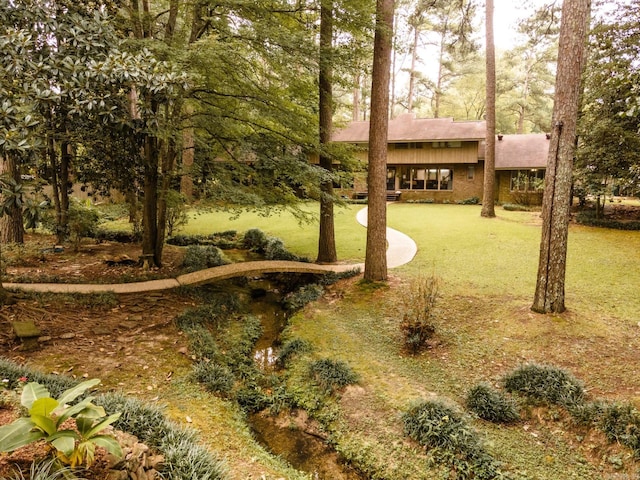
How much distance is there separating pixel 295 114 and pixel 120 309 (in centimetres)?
542

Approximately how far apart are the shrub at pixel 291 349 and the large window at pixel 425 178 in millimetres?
21687

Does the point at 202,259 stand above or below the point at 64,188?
below

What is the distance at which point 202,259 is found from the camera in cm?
1021

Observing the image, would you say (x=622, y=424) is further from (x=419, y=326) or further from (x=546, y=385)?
(x=419, y=326)

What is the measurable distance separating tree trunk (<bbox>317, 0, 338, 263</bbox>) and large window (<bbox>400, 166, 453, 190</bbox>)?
17.2 meters

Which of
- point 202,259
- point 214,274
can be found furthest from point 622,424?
point 202,259

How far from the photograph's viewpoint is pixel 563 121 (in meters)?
5.84

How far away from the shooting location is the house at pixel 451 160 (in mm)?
22844

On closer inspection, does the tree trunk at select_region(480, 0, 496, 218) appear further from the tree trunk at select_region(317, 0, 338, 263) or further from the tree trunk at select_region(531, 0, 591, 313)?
the tree trunk at select_region(531, 0, 591, 313)

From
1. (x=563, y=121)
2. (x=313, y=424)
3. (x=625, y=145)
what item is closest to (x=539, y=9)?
(x=625, y=145)

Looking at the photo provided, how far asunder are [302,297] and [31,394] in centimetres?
612

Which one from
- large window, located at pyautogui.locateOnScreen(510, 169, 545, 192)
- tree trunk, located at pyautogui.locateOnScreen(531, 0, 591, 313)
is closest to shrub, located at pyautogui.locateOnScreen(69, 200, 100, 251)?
tree trunk, located at pyautogui.locateOnScreen(531, 0, 591, 313)

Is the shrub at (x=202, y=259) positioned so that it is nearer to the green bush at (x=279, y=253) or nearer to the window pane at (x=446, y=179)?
the green bush at (x=279, y=253)

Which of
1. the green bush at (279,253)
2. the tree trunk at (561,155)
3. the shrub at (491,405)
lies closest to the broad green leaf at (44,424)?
the shrub at (491,405)
